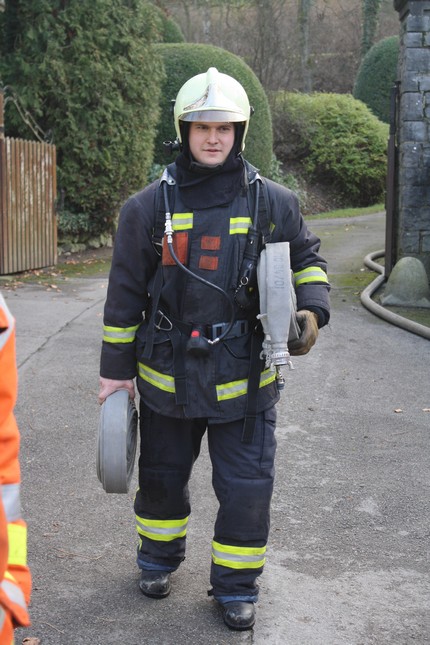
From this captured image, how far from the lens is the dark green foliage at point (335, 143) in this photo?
21312 mm

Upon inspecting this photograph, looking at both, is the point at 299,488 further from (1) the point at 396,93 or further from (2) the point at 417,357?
(1) the point at 396,93

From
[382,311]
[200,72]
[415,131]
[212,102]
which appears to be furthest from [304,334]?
[200,72]

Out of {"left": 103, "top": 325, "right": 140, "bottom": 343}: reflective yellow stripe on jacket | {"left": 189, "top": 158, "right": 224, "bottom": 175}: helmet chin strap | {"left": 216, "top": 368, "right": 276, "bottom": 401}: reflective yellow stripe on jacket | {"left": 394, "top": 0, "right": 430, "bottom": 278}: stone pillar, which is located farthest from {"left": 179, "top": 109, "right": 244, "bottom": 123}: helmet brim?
{"left": 394, "top": 0, "right": 430, "bottom": 278}: stone pillar

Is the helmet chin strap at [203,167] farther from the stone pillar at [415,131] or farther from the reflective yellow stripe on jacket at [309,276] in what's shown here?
the stone pillar at [415,131]

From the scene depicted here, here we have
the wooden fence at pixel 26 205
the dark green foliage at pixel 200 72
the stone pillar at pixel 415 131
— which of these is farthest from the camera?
the dark green foliage at pixel 200 72

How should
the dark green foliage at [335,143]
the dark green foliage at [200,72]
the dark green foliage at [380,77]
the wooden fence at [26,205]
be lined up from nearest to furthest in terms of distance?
the wooden fence at [26,205]
the dark green foliage at [200,72]
the dark green foliage at [335,143]
the dark green foliage at [380,77]

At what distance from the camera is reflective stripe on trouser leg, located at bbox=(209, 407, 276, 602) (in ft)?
11.4

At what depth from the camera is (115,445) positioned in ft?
11.1

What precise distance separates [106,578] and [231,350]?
3.65 feet

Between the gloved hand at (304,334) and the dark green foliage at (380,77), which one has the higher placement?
the dark green foliage at (380,77)

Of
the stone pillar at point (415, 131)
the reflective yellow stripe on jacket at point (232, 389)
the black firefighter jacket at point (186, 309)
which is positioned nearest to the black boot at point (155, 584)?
the black firefighter jacket at point (186, 309)

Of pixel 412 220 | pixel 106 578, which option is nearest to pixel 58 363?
pixel 106 578

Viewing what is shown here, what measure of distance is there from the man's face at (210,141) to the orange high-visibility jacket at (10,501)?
5.45ft

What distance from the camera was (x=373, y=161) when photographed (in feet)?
70.5
